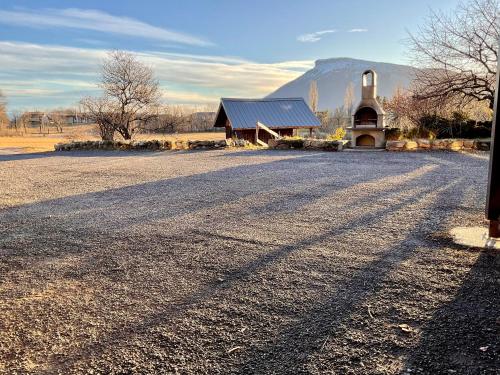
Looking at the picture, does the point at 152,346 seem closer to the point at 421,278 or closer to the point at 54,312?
the point at 54,312

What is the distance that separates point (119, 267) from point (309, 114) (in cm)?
2046

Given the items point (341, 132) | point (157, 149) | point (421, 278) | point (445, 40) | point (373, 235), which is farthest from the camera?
point (341, 132)

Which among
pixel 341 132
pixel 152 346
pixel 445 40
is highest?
pixel 445 40

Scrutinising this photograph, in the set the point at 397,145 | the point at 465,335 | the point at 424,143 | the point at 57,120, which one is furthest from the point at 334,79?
the point at 465,335

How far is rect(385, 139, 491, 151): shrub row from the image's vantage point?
36.5ft

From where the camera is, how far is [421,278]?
2.50 m

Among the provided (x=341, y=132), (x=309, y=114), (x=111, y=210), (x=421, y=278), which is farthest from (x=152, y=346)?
(x=309, y=114)

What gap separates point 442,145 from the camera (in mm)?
11195

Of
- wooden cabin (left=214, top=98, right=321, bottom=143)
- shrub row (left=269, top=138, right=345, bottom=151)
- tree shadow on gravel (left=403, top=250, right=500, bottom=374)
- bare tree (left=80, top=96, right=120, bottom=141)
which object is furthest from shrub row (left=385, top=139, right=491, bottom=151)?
bare tree (left=80, top=96, right=120, bottom=141)

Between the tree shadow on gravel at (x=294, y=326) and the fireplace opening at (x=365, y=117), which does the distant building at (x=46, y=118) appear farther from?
the tree shadow on gravel at (x=294, y=326)

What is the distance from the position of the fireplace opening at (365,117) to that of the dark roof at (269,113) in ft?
27.0

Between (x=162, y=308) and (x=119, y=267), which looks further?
(x=119, y=267)

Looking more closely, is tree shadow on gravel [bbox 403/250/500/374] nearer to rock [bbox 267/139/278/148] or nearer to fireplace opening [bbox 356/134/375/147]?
fireplace opening [bbox 356/134/375/147]

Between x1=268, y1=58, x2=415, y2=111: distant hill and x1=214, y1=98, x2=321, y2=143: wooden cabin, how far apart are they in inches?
2947
